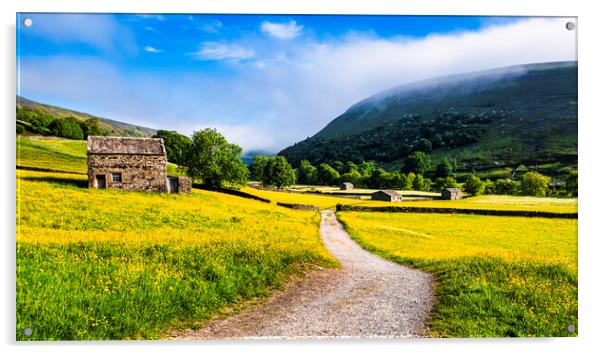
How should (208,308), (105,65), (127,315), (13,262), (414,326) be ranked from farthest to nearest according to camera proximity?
(105,65) < (13,262) < (414,326) < (208,308) < (127,315)

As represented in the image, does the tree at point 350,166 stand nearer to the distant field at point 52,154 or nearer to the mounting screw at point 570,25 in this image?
the mounting screw at point 570,25

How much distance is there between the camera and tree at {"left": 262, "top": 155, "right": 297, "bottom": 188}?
834cm

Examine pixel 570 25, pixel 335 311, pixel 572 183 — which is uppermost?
pixel 570 25

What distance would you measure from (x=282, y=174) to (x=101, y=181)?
4.42 meters

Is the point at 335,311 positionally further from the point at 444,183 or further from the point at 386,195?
the point at 444,183

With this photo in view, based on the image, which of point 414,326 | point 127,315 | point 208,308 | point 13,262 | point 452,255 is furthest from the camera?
point 452,255

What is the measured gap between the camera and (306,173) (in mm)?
8578

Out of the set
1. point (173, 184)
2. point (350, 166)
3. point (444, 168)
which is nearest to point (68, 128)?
point (173, 184)

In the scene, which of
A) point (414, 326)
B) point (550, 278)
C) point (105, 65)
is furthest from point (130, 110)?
point (550, 278)

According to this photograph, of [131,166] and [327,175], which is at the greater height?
[131,166]

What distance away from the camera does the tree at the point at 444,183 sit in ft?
28.1
